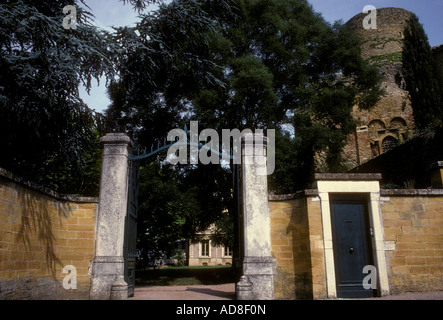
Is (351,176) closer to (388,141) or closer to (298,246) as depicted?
(298,246)

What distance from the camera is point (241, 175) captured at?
7504 mm

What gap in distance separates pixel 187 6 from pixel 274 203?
6565 mm

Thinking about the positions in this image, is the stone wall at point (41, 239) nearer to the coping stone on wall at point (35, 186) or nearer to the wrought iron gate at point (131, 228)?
the coping stone on wall at point (35, 186)

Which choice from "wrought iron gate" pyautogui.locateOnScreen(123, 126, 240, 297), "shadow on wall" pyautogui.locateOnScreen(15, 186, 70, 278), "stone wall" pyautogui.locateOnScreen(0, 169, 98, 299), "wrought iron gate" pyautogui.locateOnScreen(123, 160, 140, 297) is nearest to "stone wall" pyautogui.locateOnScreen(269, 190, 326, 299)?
"wrought iron gate" pyautogui.locateOnScreen(123, 126, 240, 297)

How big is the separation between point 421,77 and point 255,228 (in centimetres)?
1816

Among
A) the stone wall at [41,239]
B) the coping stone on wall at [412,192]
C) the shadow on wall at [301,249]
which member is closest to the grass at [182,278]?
the stone wall at [41,239]

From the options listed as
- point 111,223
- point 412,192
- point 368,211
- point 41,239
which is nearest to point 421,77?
point 412,192

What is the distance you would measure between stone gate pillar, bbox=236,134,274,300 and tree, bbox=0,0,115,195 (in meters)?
4.06

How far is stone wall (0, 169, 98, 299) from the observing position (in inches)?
208

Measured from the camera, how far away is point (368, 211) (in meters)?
7.05

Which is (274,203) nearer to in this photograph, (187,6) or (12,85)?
(12,85)

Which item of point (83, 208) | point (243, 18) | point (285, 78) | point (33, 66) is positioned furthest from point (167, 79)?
point (83, 208)

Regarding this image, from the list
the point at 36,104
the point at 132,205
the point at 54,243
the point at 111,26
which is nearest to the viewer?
the point at 54,243

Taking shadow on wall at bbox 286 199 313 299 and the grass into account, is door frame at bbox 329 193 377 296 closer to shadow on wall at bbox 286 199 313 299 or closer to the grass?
shadow on wall at bbox 286 199 313 299
